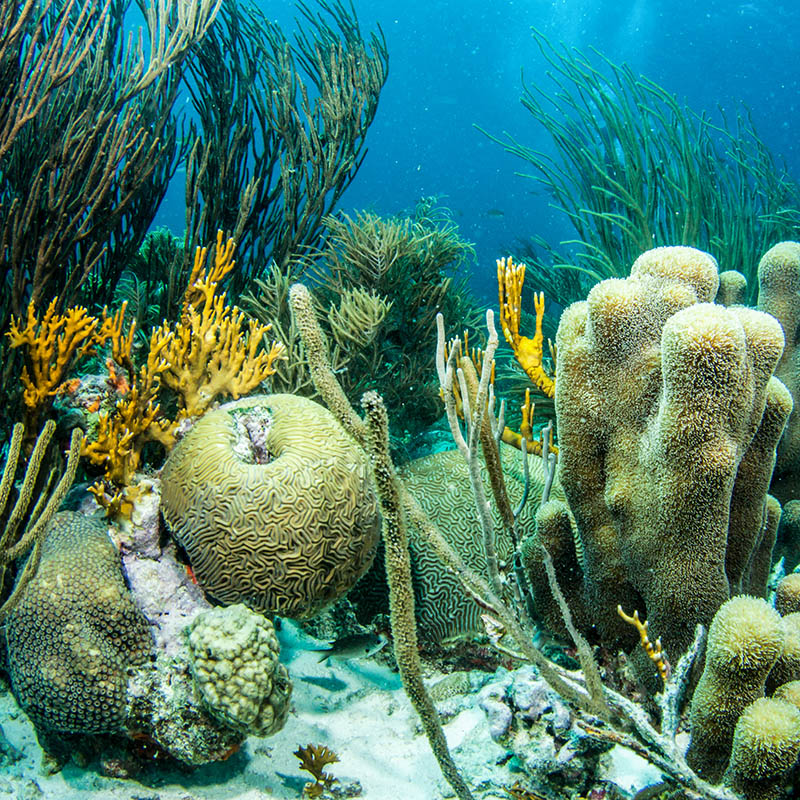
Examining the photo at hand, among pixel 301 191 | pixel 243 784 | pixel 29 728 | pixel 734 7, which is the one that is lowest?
pixel 29 728

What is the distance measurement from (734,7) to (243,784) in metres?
63.7

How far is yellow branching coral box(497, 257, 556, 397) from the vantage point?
11.0 feet

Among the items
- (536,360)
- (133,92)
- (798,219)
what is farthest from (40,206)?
(798,219)

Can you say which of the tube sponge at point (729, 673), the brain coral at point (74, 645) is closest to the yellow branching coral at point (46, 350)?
the brain coral at point (74, 645)

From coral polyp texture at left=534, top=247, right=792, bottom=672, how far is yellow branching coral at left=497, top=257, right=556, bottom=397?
3.70ft

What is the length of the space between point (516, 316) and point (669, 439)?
182 centimetres

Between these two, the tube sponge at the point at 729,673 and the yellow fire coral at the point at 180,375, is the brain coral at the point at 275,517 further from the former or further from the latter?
the tube sponge at the point at 729,673

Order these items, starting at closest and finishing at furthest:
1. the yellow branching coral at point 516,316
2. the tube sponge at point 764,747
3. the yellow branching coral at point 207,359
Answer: the tube sponge at point 764,747 < the yellow branching coral at point 516,316 < the yellow branching coral at point 207,359

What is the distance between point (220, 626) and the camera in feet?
7.93

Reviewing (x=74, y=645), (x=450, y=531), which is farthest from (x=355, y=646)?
(x=74, y=645)

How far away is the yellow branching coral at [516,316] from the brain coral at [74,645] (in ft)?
8.65

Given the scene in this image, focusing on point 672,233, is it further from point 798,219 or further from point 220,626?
point 220,626

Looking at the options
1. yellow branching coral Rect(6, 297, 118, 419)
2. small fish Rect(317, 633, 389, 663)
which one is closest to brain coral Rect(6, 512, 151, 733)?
small fish Rect(317, 633, 389, 663)

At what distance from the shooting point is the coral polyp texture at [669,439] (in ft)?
5.45
